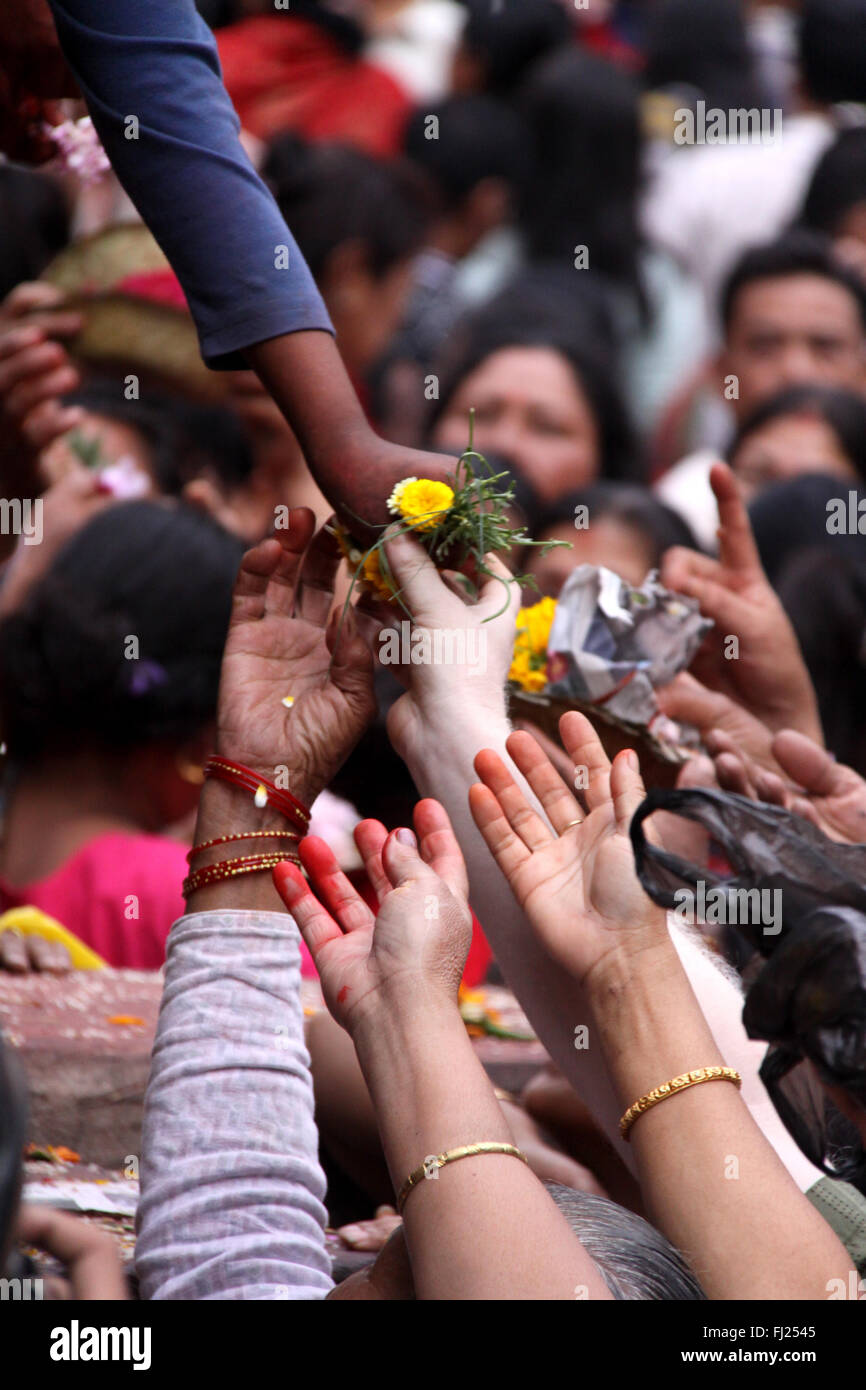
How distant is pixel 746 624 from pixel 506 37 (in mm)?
4421

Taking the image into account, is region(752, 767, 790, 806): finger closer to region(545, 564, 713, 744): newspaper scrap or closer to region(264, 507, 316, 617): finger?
region(545, 564, 713, 744): newspaper scrap

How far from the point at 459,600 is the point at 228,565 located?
1.21 m

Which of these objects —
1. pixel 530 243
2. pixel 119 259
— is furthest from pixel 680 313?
pixel 119 259

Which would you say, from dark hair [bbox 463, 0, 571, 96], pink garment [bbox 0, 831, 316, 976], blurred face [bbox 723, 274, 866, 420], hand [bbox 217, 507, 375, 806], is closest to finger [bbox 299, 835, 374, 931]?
hand [bbox 217, 507, 375, 806]

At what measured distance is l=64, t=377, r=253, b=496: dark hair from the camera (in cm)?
408

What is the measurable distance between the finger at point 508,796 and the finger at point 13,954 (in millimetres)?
1172

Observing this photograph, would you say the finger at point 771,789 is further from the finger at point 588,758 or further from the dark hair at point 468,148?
the dark hair at point 468,148

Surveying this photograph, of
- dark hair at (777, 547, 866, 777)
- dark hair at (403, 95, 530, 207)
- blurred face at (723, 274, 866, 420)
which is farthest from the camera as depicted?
dark hair at (403, 95, 530, 207)

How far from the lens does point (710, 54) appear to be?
6.57 m

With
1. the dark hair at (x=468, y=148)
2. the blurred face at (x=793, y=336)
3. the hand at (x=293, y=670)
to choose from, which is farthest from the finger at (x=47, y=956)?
the dark hair at (x=468, y=148)

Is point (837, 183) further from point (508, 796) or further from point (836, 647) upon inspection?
point (508, 796)

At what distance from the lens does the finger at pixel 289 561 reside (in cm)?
206

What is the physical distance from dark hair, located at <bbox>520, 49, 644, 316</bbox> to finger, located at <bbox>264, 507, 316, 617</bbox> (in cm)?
369
